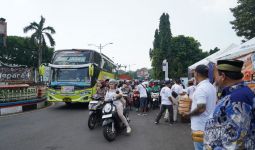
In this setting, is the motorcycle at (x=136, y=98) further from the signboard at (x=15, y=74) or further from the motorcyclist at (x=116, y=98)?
the signboard at (x=15, y=74)

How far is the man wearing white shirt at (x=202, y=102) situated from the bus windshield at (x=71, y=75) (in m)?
12.8

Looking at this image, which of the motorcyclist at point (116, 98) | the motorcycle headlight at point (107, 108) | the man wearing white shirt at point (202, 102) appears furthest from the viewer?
the motorcyclist at point (116, 98)

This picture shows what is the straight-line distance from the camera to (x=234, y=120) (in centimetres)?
252

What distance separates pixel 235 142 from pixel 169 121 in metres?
9.48

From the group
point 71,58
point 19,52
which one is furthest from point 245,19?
point 19,52

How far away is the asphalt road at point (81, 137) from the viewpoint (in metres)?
7.62

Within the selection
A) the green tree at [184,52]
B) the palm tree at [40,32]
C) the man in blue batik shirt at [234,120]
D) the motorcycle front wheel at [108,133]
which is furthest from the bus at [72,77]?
the green tree at [184,52]

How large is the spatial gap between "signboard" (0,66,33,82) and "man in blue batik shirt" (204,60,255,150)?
1976cm

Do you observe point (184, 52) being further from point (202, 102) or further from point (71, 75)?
point (202, 102)

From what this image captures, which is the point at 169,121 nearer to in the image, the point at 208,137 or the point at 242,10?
the point at 208,137

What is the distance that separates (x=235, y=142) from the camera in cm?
251

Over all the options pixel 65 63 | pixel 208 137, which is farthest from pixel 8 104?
pixel 208 137

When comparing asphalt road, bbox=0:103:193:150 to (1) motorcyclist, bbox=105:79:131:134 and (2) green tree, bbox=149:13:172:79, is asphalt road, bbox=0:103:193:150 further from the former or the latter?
(2) green tree, bbox=149:13:172:79

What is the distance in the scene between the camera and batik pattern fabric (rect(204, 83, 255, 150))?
2.51m
